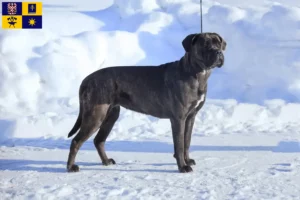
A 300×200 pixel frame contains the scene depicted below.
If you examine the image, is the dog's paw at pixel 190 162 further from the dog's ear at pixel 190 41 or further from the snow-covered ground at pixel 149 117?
the dog's ear at pixel 190 41

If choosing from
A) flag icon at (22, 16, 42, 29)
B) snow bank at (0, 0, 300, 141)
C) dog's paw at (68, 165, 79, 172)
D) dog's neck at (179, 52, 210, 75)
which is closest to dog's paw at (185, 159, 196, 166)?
dog's neck at (179, 52, 210, 75)

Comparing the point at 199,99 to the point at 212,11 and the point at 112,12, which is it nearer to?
the point at 212,11

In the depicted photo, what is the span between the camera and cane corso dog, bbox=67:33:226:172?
4.03 meters

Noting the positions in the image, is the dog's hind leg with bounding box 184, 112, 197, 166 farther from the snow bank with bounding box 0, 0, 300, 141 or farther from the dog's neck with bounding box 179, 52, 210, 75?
the snow bank with bounding box 0, 0, 300, 141

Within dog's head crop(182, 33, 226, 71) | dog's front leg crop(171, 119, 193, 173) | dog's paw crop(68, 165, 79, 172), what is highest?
dog's head crop(182, 33, 226, 71)

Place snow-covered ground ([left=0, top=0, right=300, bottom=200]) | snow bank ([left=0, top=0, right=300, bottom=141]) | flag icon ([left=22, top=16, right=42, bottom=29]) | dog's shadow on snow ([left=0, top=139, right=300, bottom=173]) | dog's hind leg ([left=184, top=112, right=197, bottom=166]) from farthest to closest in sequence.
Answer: flag icon ([left=22, top=16, right=42, bottom=29]) → snow bank ([left=0, top=0, right=300, bottom=141]) → dog's shadow on snow ([left=0, top=139, right=300, bottom=173]) → dog's hind leg ([left=184, top=112, right=197, bottom=166]) → snow-covered ground ([left=0, top=0, right=300, bottom=200])

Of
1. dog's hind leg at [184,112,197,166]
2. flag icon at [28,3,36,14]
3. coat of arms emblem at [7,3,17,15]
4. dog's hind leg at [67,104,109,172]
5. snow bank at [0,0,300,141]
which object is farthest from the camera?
flag icon at [28,3,36,14]

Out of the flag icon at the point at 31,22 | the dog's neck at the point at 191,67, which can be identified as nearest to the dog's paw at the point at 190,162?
the dog's neck at the point at 191,67

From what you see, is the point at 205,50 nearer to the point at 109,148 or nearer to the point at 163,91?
the point at 163,91

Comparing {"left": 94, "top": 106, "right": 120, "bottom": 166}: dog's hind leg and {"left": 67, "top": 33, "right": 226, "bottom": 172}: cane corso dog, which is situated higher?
{"left": 67, "top": 33, "right": 226, "bottom": 172}: cane corso dog

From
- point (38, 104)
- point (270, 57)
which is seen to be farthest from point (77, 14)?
point (270, 57)

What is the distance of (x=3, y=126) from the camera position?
679cm

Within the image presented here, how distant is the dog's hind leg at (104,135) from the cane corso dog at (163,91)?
57 mm

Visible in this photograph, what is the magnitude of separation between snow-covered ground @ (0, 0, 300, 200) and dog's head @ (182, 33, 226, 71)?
3.57 feet
